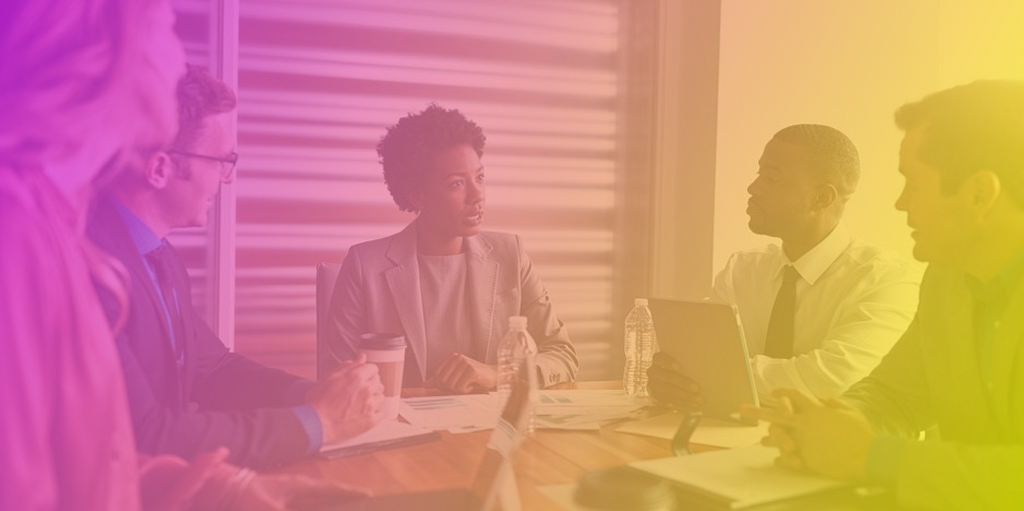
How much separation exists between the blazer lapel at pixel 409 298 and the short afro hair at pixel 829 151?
1044 mm

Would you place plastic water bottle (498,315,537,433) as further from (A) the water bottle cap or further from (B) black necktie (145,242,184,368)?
(B) black necktie (145,242,184,368)

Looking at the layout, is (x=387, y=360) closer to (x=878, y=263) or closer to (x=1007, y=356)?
(x=1007, y=356)

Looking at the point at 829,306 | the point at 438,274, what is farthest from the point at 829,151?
the point at 438,274

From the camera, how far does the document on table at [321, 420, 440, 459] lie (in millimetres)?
1180

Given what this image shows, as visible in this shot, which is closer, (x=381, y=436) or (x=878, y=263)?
(x=381, y=436)

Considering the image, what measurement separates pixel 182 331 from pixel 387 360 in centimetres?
35

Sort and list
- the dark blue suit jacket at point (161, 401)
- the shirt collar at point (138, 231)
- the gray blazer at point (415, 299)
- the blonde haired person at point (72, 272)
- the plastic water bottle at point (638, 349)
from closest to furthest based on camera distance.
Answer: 1. the blonde haired person at point (72, 272)
2. the dark blue suit jacket at point (161, 401)
3. the shirt collar at point (138, 231)
4. the plastic water bottle at point (638, 349)
5. the gray blazer at point (415, 299)

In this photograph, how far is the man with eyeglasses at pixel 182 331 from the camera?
1.07m

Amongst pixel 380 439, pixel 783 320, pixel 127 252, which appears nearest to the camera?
pixel 127 252

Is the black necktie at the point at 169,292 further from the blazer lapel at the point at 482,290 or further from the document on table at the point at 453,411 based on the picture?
the blazer lapel at the point at 482,290

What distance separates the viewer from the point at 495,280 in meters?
2.20

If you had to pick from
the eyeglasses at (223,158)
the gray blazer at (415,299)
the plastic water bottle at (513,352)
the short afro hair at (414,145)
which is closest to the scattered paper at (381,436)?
the plastic water bottle at (513,352)

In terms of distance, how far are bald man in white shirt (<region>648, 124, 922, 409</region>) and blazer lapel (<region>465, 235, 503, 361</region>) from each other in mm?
671

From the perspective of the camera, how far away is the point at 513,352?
6.15 feet
